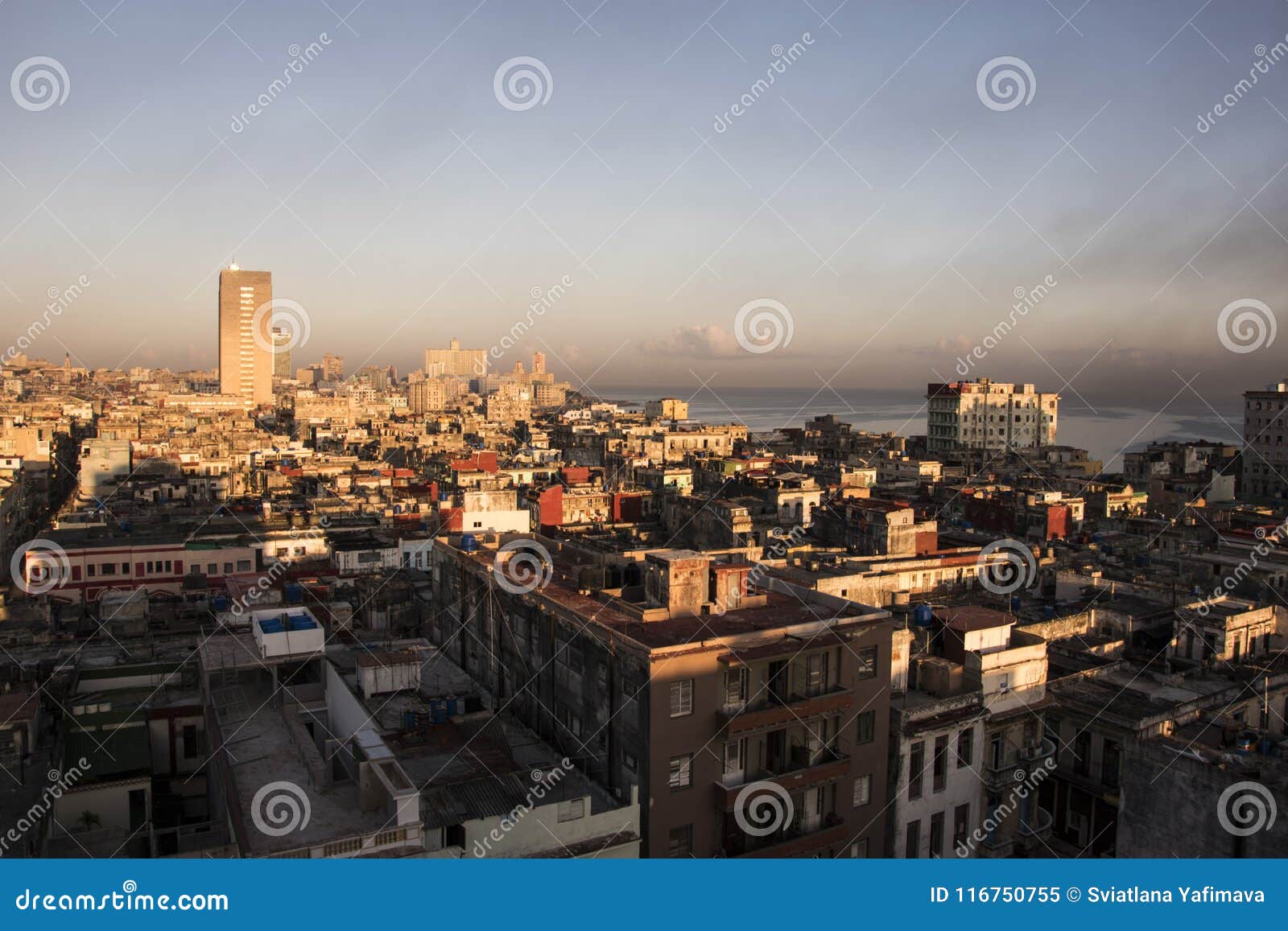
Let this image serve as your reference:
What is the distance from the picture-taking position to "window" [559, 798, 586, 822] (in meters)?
7.69

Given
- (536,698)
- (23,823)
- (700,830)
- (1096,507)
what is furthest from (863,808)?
(1096,507)

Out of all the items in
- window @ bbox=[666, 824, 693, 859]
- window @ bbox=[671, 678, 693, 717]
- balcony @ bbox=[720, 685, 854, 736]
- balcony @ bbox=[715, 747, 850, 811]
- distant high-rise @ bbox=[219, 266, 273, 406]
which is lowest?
window @ bbox=[666, 824, 693, 859]

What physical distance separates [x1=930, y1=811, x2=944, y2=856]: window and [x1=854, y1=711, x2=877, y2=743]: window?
1503mm

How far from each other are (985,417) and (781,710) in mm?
48904

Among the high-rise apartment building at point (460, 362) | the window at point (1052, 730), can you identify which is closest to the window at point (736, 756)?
the window at point (1052, 730)

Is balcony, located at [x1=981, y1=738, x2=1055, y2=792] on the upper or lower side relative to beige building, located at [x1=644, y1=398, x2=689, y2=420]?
lower

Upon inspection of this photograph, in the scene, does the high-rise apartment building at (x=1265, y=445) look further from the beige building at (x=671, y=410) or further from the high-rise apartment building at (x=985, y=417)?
the beige building at (x=671, y=410)

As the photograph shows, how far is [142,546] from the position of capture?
22.9 m

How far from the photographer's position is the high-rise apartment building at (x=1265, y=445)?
120ft

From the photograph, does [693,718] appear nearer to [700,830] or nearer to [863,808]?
[700,830]

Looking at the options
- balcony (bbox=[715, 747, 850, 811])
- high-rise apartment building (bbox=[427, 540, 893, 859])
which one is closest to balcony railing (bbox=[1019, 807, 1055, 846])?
high-rise apartment building (bbox=[427, 540, 893, 859])

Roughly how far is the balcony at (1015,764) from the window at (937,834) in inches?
29.3

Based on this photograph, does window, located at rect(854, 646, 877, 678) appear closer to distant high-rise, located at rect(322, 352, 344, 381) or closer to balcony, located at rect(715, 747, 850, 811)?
balcony, located at rect(715, 747, 850, 811)

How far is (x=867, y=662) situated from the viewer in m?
9.73
